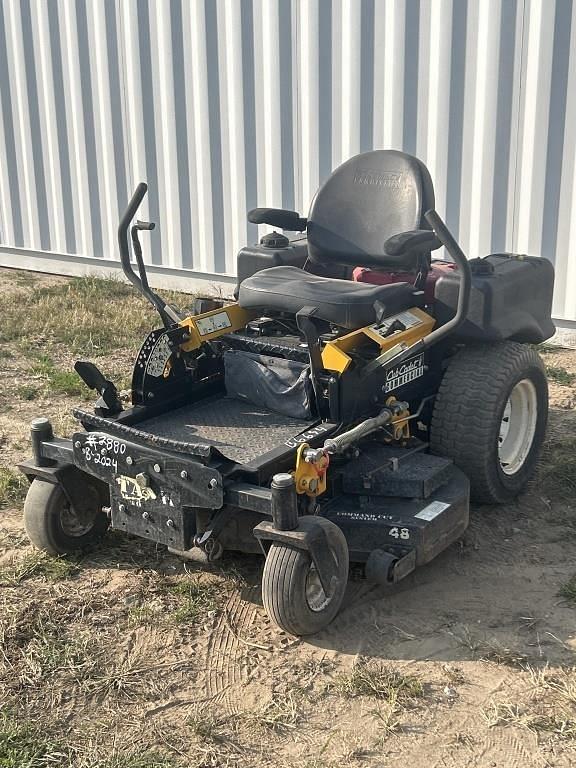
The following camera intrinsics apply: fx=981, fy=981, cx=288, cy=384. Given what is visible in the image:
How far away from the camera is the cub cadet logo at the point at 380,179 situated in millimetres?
4613

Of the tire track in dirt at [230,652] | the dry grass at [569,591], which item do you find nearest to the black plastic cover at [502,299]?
the dry grass at [569,591]

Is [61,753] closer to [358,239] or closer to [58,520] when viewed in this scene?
[58,520]

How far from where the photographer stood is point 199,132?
27.0 ft

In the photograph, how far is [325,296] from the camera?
13.3ft

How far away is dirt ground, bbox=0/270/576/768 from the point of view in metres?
2.91

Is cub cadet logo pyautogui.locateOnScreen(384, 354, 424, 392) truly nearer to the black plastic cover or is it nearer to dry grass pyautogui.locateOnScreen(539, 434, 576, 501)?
the black plastic cover

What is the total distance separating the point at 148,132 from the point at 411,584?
5.89 m

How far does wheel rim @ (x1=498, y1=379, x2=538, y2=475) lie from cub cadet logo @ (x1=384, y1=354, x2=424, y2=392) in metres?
0.51

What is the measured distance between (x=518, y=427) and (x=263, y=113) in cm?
414

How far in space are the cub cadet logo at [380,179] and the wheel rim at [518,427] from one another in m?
1.10

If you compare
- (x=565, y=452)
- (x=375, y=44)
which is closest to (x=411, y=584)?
(x=565, y=452)

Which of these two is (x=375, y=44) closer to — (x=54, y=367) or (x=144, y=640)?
(x=54, y=367)

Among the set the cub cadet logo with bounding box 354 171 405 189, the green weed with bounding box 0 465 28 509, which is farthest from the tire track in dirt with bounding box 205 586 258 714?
the cub cadet logo with bounding box 354 171 405 189

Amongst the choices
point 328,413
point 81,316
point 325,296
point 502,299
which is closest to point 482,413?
point 502,299
